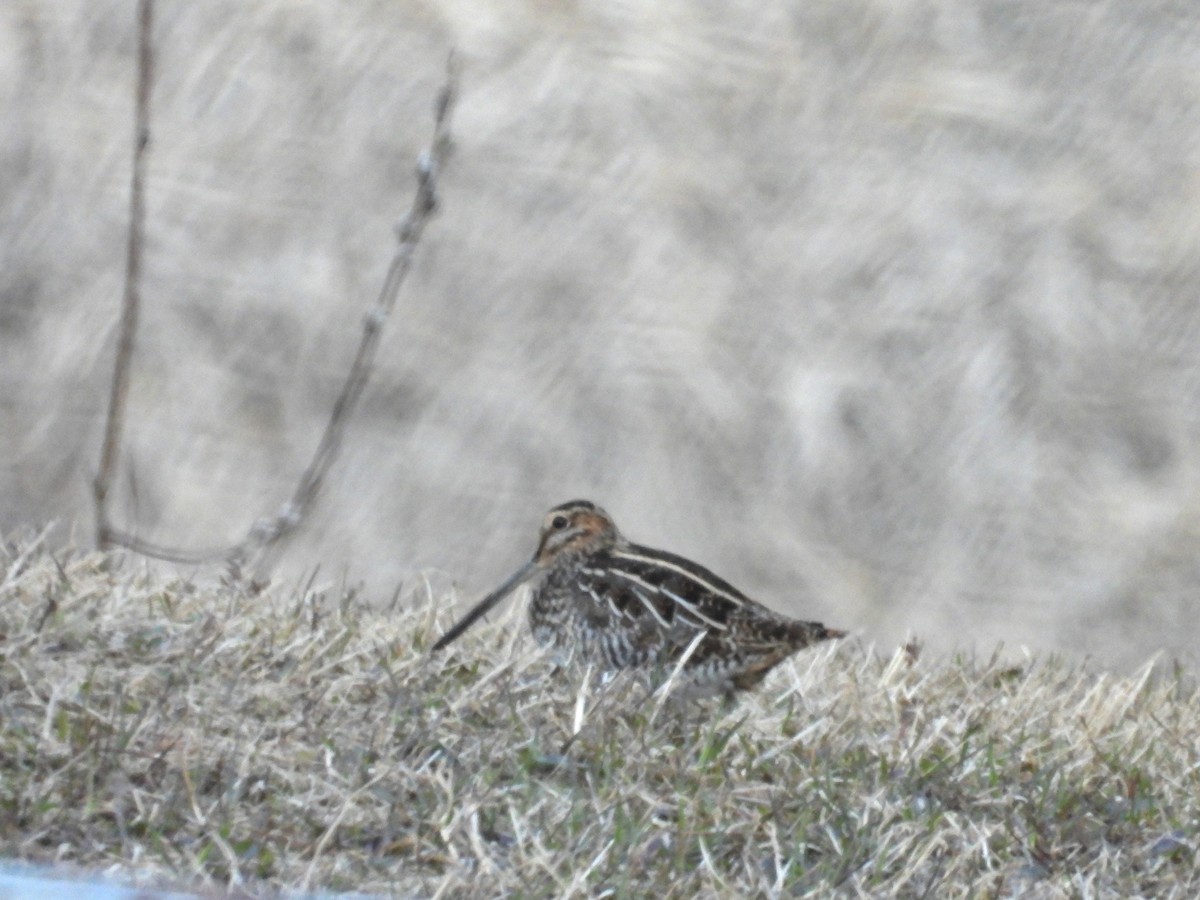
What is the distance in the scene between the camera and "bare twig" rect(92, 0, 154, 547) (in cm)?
547

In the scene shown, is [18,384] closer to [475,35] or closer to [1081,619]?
[475,35]

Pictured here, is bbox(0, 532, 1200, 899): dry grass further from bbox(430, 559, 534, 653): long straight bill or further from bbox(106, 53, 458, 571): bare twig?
bbox(106, 53, 458, 571): bare twig

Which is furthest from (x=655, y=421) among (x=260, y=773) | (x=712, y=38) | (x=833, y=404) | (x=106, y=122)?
(x=260, y=773)

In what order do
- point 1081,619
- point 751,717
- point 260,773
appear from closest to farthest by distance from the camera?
point 260,773, point 751,717, point 1081,619

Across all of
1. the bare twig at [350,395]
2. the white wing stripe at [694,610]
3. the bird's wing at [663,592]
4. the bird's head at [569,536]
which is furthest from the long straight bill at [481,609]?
the bare twig at [350,395]

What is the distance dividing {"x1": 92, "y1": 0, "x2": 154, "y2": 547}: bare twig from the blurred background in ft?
1.35

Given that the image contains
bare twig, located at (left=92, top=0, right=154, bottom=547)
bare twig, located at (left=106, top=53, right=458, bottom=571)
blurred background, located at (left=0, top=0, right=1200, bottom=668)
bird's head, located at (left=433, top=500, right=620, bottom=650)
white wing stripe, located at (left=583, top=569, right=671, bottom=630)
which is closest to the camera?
white wing stripe, located at (left=583, top=569, right=671, bottom=630)

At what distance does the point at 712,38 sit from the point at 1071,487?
1.57m

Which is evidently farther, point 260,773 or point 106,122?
point 106,122

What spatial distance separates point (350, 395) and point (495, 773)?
2.36 m

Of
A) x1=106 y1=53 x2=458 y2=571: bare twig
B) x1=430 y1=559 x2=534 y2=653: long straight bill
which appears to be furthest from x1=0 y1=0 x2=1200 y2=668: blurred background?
x1=430 y1=559 x2=534 y2=653: long straight bill

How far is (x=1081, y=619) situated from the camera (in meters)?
5.96

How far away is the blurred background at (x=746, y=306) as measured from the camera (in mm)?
5977

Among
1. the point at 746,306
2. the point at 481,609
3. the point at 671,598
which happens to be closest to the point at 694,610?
the point at 671,598
